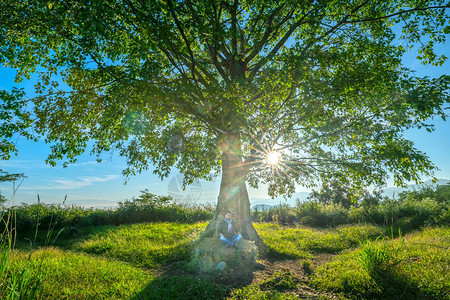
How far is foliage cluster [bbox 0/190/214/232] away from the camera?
14.5 metres

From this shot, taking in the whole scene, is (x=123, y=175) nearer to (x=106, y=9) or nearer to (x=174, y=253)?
(x=174, y=253)

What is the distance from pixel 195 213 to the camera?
1925 centimetres

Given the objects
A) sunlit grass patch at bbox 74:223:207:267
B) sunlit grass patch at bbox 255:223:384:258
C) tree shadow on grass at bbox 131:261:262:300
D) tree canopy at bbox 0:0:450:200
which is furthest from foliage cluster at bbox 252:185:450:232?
sunlit grass patch at bbox 74:223:207:267

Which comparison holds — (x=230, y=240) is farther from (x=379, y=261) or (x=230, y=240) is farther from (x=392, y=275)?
(x=392, y=275)

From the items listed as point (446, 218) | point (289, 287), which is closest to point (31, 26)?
point (289, 287)

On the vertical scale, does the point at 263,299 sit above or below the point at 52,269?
below

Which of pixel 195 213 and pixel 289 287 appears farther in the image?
pixel 195 213

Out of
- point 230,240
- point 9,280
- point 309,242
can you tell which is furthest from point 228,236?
point 9,280

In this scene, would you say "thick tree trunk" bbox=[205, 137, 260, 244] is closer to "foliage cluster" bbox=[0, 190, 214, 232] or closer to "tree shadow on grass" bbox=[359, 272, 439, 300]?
"tree shadow on grass" bbox=[359, 272, 439, 300]

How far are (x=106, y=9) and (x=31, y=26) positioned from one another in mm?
6064

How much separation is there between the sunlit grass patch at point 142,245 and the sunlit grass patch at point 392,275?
17.8ft

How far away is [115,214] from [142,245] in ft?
27.0

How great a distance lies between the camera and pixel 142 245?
10.2m

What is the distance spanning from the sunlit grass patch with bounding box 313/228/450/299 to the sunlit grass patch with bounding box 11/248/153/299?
4986mm
